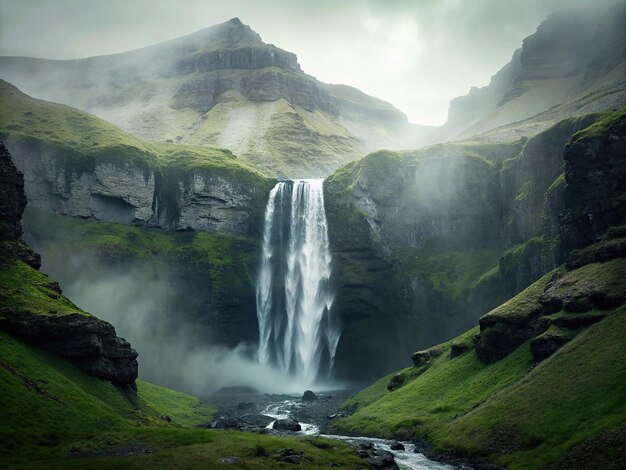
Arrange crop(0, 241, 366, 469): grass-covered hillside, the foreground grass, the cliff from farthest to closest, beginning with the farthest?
the cliff, crop(0, 241, 366, 469): grass-covered hillside, the foreground grass

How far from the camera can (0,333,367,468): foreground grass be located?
144ft

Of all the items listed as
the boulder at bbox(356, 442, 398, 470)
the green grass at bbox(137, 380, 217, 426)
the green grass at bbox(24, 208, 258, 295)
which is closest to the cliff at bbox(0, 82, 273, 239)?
the green grass at bbox(24, 208, 258, 295)

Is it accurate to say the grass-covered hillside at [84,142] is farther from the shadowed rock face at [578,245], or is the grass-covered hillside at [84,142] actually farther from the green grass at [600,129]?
the green grass at [600,129]

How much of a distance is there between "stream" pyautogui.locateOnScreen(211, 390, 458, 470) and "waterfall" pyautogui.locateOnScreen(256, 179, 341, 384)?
13.7 metres

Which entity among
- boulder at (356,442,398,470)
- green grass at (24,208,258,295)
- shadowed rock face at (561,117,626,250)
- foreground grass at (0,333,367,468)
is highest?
green grass at (24,208,258,295)

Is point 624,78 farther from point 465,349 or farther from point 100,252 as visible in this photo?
point 100,252

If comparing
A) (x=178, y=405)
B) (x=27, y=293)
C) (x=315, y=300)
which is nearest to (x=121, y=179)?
(x=315, y=300)

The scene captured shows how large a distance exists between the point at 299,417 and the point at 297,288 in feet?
157

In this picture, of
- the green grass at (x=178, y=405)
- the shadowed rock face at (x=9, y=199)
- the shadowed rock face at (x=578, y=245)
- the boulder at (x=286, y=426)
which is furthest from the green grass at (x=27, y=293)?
the shadowed rock face at (x=578, y=245)

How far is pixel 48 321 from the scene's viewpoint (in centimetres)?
6394

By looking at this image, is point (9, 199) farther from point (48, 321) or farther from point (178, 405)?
point (178, 405)

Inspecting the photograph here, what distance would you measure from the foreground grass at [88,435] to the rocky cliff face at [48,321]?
84.1 inches

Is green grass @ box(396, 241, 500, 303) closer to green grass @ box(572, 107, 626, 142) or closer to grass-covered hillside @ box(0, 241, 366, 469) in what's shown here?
green grass @ box(572, 107, 626, 142)

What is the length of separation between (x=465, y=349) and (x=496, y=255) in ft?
142
